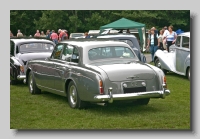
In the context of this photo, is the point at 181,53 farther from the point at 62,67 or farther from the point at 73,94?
the point at 73,94

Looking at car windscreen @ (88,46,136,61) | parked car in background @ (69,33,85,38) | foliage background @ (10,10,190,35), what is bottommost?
car windscreen @ (88,46,136,61)

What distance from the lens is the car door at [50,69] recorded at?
37.2 ft

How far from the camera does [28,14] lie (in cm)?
967

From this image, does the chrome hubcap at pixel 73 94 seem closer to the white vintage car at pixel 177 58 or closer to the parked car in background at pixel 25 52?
the parked car in background at pixel 25 52

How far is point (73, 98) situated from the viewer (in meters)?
10.6

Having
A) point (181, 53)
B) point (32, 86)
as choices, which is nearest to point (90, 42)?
point (32, 86)

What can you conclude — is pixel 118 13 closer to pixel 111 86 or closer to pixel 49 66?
pixel 111 86

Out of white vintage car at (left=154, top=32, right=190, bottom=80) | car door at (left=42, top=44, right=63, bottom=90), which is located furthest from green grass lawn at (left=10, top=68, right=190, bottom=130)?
white vintage car at (left=154, top=32, right=190, bottom=80)

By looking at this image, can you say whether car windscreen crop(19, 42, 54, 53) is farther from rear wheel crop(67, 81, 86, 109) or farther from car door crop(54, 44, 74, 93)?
rear wheel crop(67, 81, 86, 109)

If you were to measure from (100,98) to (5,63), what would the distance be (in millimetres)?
1804

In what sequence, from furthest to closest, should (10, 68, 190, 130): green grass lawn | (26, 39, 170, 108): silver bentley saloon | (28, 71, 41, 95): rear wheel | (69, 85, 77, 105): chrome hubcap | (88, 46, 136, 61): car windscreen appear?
(28, 71, 41, 95): rear wheel
(88, 46, 136, 61): car windscreen
(69, 85, 77, 105): chrome hubcap
(26, 39, 170, 108): silver bentley saloon
(10, 68, 190, 130): green grass lawn

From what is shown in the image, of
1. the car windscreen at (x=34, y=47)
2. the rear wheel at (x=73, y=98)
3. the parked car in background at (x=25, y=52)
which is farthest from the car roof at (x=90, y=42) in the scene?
the car windscreen at (x=34, y=47)

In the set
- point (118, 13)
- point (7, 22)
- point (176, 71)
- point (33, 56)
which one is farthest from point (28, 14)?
point (176, 71)

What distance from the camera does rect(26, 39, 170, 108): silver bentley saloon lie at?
9.66 metres
